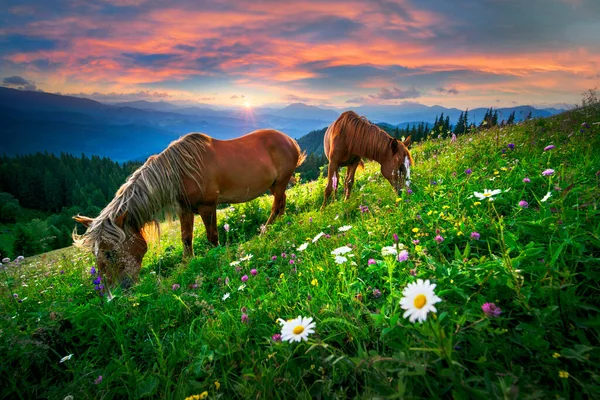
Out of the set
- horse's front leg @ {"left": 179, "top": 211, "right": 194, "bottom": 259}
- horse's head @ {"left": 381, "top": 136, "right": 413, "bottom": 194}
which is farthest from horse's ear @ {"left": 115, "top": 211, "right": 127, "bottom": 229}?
horse's head @ {"left": 381, "top": 136, "right": 413, "bottom": 194}

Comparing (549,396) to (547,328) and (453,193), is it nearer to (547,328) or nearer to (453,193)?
(547,328)

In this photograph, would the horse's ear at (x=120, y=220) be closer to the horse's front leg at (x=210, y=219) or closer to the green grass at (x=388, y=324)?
the green grass at (x=388, y=324)

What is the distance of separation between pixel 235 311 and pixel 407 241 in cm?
183

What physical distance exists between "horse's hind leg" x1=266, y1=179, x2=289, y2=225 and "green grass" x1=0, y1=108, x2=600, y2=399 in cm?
436

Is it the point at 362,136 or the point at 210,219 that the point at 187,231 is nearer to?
the point at 210,219

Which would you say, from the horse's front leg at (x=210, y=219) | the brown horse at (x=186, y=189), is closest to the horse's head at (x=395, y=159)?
the brown horse at (x=186, y=189)

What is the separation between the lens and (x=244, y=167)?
687 cm

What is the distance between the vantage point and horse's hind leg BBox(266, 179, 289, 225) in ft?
26.7

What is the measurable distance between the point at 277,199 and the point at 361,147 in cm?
284

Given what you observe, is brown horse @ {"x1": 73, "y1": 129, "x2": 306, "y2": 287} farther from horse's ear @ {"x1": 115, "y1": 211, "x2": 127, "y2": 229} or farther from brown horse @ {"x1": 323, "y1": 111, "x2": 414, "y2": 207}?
brown horse @ {"x1": 323, "y1": 111, "x2": 414, "y2": 207}

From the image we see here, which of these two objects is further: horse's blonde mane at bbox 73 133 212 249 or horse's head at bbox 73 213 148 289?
horse's blonde mane at bbox 73 133 212 249

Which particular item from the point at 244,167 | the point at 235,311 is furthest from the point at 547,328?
the point at 244,167

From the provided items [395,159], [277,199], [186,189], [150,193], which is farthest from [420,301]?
[277,199]

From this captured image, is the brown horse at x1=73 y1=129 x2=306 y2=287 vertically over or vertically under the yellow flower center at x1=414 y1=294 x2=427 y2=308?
under
